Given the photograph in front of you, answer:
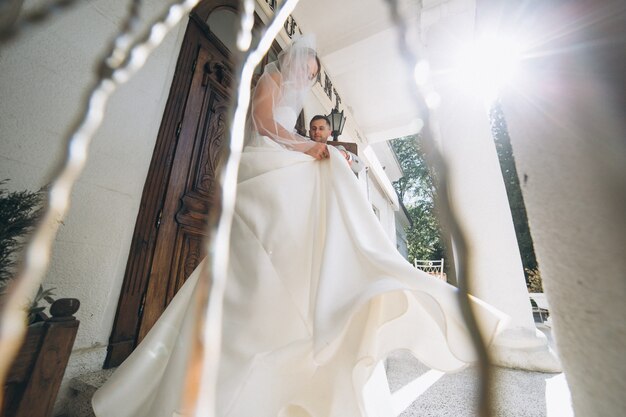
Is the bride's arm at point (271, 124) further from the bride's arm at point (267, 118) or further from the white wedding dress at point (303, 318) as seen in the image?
the white wedding dress at point (303, 318)

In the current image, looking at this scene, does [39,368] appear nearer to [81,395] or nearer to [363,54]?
[81,395]

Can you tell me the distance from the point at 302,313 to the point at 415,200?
52.7 feet

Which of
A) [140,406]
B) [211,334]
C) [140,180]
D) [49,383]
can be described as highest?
[140,180]

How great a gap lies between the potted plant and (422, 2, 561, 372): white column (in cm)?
279

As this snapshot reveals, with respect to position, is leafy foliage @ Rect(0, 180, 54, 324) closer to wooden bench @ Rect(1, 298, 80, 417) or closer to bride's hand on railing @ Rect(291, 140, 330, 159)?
wooden bench @ Rect(1, 298, 80, 417)

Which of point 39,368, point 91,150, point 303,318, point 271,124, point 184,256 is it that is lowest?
point 39,368

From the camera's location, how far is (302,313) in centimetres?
127

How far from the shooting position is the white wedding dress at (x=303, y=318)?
0.94 m

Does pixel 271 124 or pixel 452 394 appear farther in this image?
pixel 271 124

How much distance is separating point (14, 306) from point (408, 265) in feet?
3.32

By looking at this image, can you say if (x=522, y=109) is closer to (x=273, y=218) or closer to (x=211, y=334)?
(x=211, y=334)

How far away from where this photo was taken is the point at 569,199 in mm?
393

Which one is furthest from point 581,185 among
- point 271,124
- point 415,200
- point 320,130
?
point 415,200

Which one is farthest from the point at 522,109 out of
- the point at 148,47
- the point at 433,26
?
the point at 433,26
